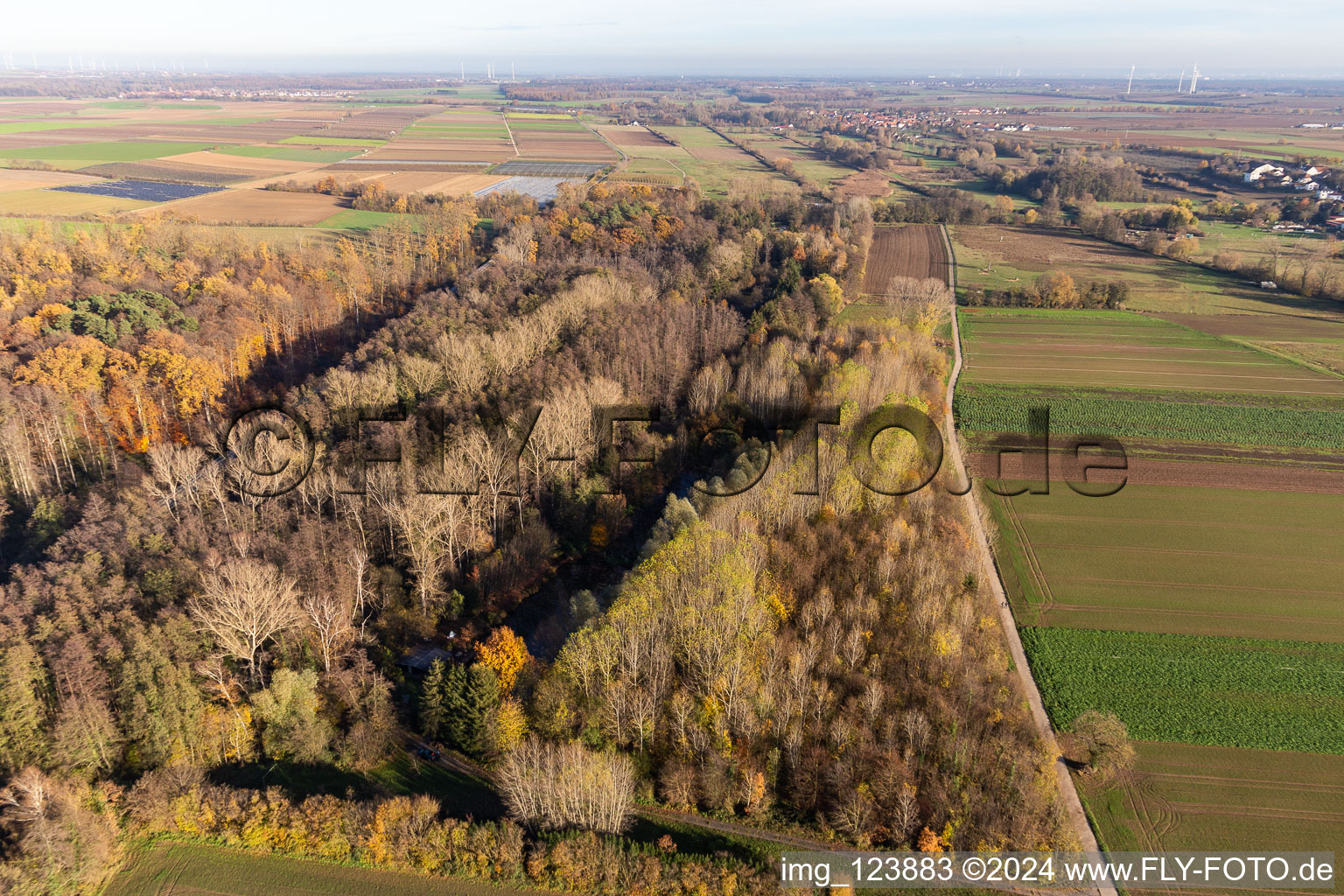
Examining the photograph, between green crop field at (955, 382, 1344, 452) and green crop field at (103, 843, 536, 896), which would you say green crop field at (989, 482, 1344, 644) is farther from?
green crop field at (103, 843, 536, 896)

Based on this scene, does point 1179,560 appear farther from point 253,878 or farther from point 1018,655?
point 253,878

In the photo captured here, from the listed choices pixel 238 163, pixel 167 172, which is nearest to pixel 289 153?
pixel 238 163

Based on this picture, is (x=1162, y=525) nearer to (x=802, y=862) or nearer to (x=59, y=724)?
(x=802, y=862)

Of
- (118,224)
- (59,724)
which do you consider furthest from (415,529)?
(118,224)

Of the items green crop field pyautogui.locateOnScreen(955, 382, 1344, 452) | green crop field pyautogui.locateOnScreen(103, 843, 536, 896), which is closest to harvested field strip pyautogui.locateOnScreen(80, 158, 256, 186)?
green crop field pyautogui.locateOnScreen(103, 843, 536, 896)

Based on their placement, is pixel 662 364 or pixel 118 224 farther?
pixel 118 224

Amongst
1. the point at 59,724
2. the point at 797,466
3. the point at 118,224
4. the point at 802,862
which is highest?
the point at 118,224

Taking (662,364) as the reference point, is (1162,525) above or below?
below
